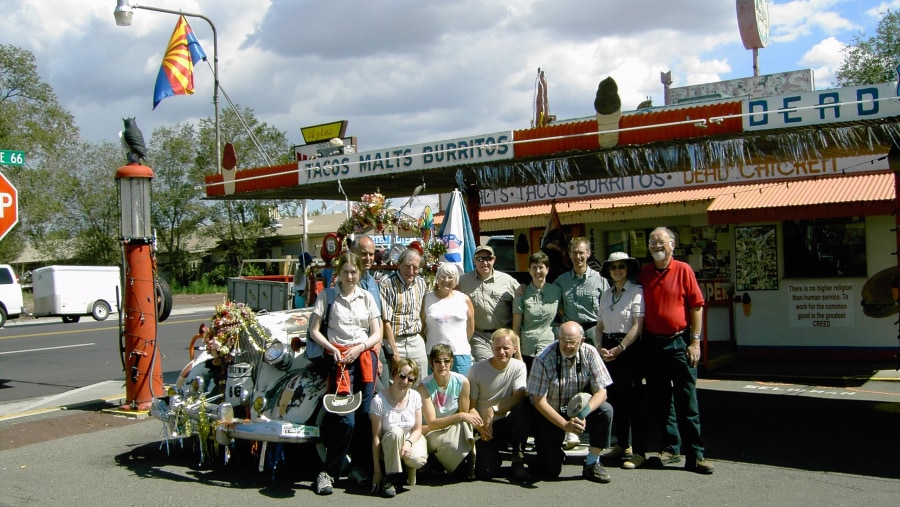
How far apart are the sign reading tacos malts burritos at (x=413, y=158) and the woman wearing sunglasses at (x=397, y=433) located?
2900 millimetres

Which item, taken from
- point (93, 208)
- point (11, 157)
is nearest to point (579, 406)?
point (11, 157)

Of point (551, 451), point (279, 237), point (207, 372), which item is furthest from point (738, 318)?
point (279, 237)

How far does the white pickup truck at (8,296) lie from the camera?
82.3ft

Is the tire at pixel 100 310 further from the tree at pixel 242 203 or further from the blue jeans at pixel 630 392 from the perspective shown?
the blue jeans at pixel 630 392

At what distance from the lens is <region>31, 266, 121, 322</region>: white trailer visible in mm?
25984

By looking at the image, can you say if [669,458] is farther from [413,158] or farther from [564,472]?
[413,158]

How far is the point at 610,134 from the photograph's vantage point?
7.30m

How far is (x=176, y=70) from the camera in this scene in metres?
14.2

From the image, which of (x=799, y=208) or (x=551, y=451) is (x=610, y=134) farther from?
(x=799, y=208)

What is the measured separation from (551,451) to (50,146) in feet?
118

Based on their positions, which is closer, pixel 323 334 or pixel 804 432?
pixel 323 334

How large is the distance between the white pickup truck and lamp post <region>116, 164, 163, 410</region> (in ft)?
62.4

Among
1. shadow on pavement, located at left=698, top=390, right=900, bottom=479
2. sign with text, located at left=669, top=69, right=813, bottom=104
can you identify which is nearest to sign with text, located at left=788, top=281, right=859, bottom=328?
shadow on pavement, located at left=698, top=390, right=900, bottom=479

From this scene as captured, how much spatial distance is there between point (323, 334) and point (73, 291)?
2314 centimetres
